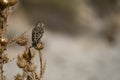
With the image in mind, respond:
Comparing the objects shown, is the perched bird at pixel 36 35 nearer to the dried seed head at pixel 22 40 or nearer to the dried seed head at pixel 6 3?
the dried seed head at pixel 22 40

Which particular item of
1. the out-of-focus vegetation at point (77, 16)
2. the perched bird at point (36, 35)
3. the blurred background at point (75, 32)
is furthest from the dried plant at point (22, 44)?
the out-of-focus vegetation at point (77, 16)

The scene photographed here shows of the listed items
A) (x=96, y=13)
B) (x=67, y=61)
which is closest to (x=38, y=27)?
(x=67, y=61)

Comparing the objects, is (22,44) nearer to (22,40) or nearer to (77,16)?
(22,40)

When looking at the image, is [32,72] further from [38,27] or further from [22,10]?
[22,10]

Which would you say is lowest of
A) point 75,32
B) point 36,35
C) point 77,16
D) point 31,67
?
point 31,67

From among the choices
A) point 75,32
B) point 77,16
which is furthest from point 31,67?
point 77,16

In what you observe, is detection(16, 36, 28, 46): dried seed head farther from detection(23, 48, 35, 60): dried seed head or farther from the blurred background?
the blurred background

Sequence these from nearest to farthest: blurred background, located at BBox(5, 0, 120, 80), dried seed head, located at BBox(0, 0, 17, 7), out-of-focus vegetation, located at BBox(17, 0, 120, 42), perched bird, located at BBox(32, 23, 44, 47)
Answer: dried seed head, located at BBox(0, 0, 17, 7) → perched bird, located at BBox(32, 23, 44, 47) → blurred background, located at BBox(5, 0, 120, 80) → out-of-focus vegetation, located at BBox(17, 0, 120, 42)

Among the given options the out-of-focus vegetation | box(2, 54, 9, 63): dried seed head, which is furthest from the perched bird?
the out-of-focus vegetation
